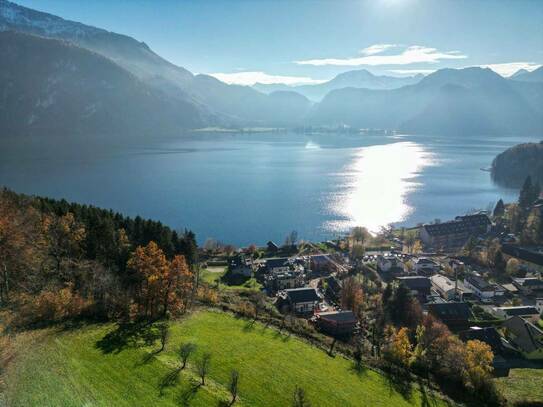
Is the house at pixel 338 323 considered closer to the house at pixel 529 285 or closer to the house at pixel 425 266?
the house at pixel 425 266

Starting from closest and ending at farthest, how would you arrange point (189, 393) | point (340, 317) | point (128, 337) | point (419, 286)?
point (189, 393)
point (128, 337)
point (340, 317)
point (419, 286)

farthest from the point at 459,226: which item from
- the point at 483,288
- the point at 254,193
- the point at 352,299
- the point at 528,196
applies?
the point at 254,193

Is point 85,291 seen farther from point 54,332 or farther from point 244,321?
point 244,321

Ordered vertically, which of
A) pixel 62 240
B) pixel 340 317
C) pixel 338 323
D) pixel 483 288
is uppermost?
pixel 62 240

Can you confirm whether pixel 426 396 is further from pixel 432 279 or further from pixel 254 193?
pixel 254 193

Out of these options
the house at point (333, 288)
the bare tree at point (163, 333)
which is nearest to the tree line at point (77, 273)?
the bare tree at point (163, 333)

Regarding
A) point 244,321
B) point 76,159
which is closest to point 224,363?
point 244,321
